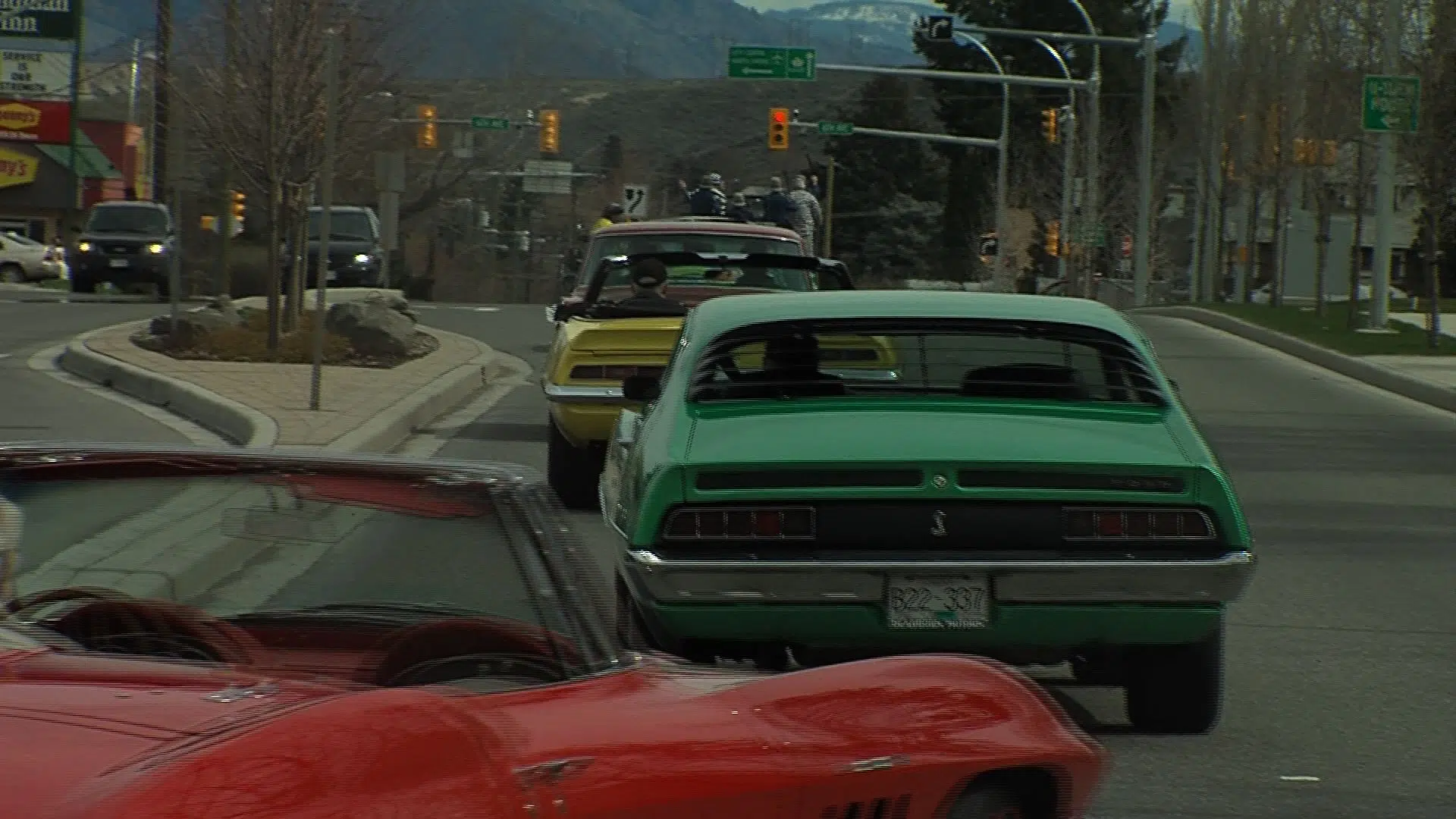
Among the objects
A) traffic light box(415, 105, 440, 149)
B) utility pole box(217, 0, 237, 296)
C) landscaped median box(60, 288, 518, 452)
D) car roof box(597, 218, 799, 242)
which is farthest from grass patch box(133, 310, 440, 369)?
traffic light box(415, 105, 440, 149)

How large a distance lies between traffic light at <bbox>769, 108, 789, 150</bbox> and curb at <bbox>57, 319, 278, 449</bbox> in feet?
107

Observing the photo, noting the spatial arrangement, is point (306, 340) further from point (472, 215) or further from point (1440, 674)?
point (472, 215)

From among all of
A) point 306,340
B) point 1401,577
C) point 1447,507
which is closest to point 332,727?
point 1401,577

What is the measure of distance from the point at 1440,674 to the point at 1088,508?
7.91ft

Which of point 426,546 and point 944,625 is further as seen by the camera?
point 944,625

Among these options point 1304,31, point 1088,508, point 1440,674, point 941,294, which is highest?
point 1304,31

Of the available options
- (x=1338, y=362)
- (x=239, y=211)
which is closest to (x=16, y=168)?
(x=239, y=211)

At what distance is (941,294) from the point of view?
7.73m

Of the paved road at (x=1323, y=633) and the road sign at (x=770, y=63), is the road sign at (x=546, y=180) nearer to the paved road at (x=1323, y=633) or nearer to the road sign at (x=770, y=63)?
the road sign at (x=770, y=63)

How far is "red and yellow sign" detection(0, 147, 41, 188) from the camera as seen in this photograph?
74938 mm

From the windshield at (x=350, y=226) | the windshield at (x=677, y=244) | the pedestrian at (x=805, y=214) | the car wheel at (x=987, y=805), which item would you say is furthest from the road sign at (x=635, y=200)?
the car wheel at (x=987, y=805)

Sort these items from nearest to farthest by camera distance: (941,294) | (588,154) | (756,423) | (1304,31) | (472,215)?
(756,423), (941,294), (1304,31), (472,215), (588,154)

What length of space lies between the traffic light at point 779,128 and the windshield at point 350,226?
1785 cm

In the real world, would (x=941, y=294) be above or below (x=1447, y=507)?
above
